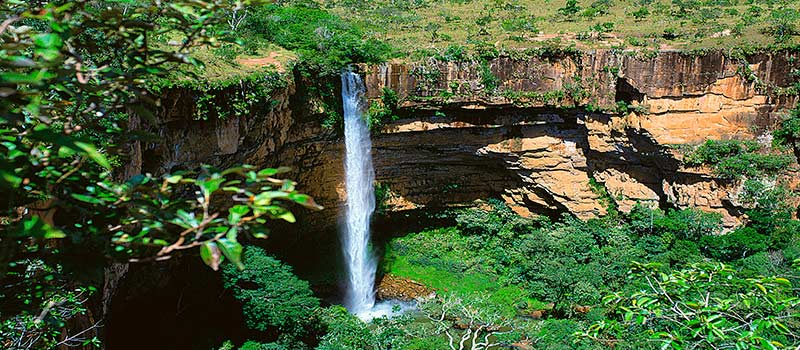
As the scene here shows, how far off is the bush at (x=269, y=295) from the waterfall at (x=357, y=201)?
304 cm

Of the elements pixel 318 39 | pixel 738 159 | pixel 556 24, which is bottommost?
pixel 738 159

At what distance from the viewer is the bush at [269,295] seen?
10500 mm

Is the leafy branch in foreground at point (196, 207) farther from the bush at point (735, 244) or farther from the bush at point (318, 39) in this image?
the bush at point (735, 244)

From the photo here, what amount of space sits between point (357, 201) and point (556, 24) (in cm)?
883

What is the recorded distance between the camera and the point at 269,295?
10734 millimetres

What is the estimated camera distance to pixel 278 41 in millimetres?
13398

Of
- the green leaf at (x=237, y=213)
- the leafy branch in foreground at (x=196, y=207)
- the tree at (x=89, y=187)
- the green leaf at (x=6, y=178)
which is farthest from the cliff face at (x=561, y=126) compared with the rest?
the green leaf at (x=6, y=178)

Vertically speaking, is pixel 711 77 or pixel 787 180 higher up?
pixel 711 77

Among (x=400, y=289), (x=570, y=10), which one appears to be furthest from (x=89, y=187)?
(x=570, y=10)

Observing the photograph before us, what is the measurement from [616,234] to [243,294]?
1009 cm

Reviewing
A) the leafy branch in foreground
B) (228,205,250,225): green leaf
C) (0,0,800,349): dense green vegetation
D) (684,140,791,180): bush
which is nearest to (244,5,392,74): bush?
(0,0,800,349): dense green vegetation

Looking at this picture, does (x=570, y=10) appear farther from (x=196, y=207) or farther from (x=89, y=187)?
(x=89, y=187)

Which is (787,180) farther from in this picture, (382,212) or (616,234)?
(382,212)

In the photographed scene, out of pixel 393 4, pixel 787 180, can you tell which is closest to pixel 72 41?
pixel 787 180
